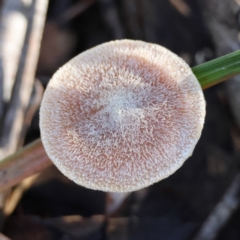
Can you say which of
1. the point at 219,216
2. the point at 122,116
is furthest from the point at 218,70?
the point at 219,216

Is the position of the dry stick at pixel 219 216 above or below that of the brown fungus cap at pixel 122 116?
below

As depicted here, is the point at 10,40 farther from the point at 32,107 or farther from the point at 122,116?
the point at 122,116

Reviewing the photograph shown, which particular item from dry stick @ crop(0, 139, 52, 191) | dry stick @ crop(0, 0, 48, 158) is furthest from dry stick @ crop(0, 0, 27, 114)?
dry stick @ crop(0, 139, 52, 191)

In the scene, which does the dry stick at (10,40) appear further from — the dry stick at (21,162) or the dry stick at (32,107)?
the dry stick at (21,162)

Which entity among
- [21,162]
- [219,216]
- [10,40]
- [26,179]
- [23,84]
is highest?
[10,40]

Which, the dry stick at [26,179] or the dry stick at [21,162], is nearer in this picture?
the dry stick at [21,162]

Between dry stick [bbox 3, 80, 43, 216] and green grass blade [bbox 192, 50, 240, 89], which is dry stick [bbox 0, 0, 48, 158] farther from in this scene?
green grass blade [bbox 192, 50, 240, 89]

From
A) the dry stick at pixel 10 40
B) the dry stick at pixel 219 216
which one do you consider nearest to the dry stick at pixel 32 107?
the dry stick at pixel 10 40
